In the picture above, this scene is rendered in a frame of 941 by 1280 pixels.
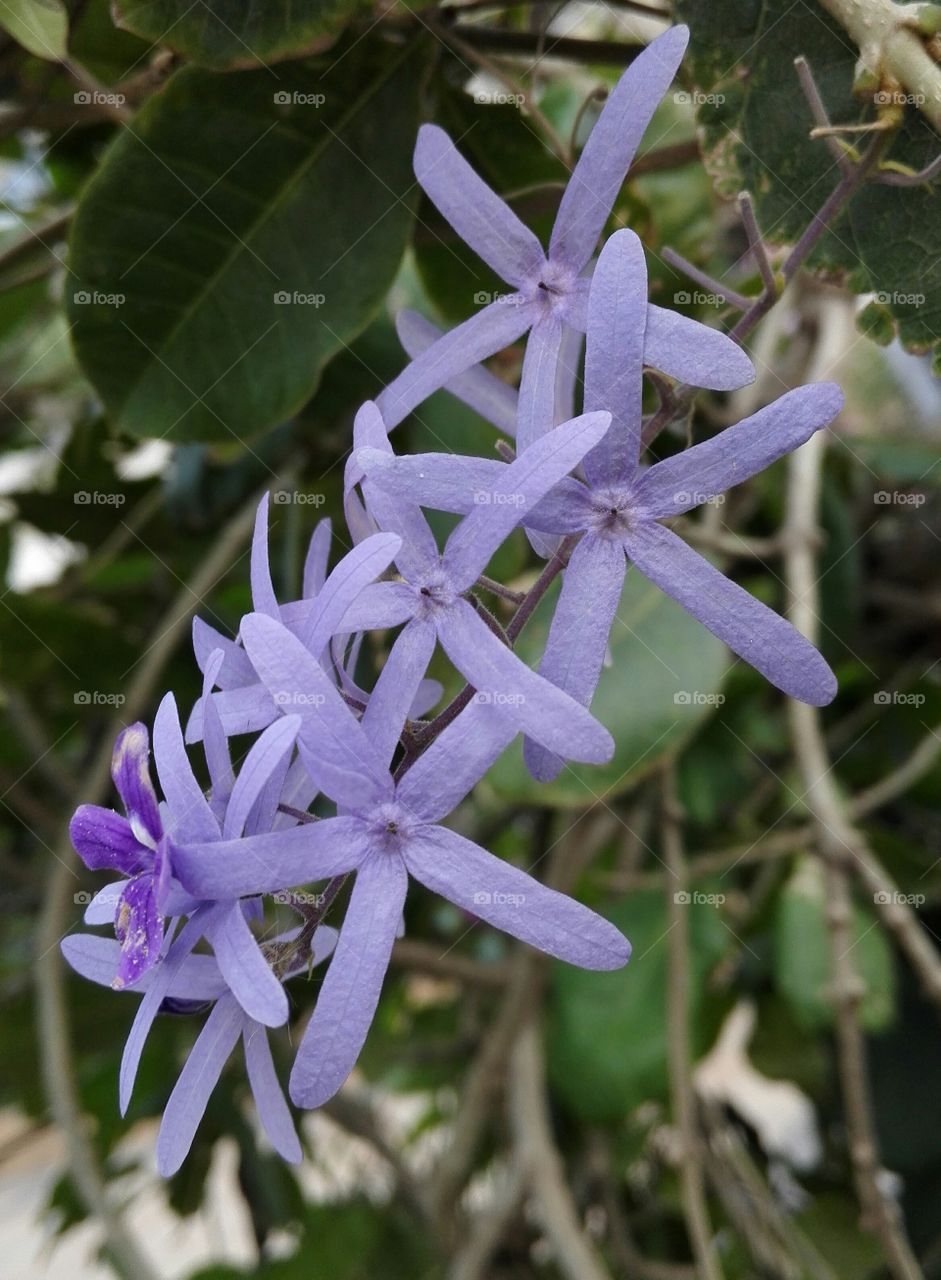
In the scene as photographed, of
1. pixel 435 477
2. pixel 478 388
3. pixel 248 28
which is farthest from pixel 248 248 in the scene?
pixel 435 477

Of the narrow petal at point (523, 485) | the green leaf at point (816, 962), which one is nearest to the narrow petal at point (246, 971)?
the narrow petal at point (523, 485)

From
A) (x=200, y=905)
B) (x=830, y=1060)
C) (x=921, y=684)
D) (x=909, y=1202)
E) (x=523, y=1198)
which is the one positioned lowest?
(x=909, y=1202)

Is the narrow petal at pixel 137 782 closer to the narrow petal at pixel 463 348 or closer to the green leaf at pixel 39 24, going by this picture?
the narrow petal at pixel 463 348

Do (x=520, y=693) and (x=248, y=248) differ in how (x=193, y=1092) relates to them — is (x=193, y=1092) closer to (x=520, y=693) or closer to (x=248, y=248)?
(x=520, y=693)

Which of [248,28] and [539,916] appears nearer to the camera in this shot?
[539,916]

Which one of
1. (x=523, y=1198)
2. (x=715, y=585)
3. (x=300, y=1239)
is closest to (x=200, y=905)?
(x=715, y=585)

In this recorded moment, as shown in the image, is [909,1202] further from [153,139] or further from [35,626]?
[153,139]

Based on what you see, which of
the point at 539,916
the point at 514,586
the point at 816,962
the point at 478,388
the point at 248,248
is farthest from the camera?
the point at 816,962
